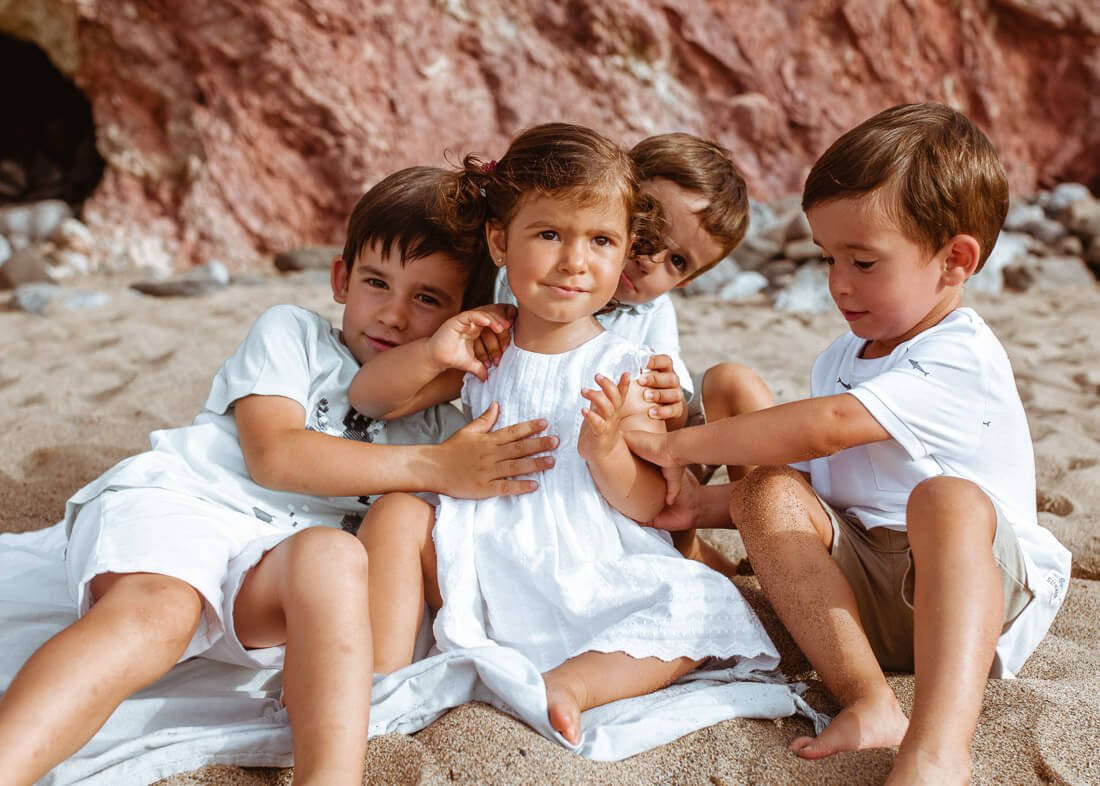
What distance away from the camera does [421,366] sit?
1.88 meters

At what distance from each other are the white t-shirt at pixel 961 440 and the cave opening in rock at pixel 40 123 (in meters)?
7.42

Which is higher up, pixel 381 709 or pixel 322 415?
pixel 322 415

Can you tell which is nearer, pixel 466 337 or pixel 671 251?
pixel 466 337

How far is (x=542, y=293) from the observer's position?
179 centimetres

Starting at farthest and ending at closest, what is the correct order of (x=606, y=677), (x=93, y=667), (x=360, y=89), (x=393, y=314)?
(x=360, y=89)
(x=393, y=314)
(x=606, y=677)
(x=93, y=667)

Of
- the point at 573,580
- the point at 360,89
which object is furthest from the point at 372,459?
the point at 360,89

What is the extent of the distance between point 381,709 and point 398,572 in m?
0.28

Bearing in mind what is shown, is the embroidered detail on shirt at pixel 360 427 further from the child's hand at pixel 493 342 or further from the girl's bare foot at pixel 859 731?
the girl's bare foot at pixel 859 731

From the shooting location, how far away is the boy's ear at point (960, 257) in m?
1.69

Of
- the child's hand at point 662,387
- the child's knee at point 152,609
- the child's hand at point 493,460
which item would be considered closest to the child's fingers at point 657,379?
the child's hand at point 662,387

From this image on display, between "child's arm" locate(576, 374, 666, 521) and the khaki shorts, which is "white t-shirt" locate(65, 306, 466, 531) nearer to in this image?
"child's arm" locate(576, 374, 666, 521)

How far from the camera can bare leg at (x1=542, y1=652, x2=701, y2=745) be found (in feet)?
4.98

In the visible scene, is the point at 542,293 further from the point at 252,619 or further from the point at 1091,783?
the point at 1091,783

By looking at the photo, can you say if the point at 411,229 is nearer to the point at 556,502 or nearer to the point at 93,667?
the point at 556,502
